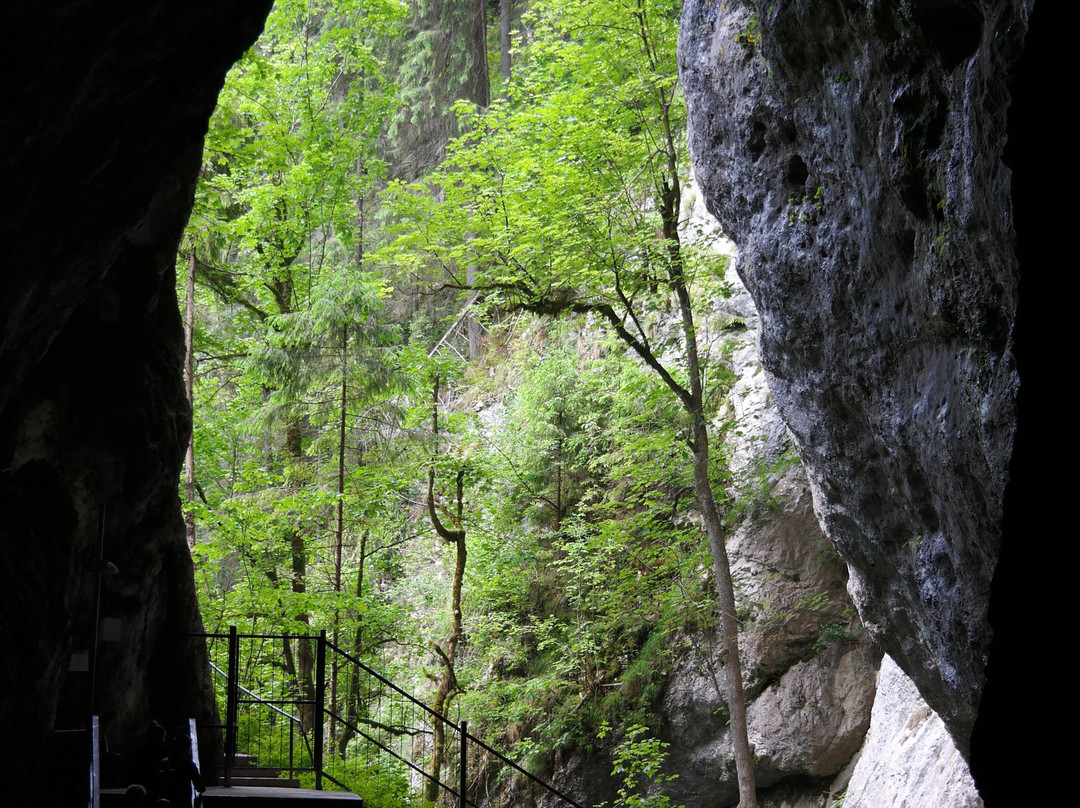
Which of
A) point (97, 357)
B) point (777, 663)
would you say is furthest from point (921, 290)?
point (777, 663)

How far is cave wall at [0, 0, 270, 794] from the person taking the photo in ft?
15.4

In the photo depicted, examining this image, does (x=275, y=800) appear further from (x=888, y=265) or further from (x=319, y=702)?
(x=888, y=265)

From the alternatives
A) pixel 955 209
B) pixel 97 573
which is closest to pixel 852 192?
pixel 955 209

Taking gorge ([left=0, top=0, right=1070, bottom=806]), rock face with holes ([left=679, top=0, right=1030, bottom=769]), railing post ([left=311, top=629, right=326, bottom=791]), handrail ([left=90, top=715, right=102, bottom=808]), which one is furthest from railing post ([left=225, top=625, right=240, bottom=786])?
rock face with holes ([left=679, top=0, right=1030, bottom=769])

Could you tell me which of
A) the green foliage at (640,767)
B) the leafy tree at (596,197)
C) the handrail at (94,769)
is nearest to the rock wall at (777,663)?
the green foliage at (640,767)

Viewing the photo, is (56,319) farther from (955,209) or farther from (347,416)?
(347,416)

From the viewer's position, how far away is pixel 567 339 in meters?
21.0

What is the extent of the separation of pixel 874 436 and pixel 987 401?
215 centimetres

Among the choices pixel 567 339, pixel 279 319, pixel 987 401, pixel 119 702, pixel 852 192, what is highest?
pixel 567 339

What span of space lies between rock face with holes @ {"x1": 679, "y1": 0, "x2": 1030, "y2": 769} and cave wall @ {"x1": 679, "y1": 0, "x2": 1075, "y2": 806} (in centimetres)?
2

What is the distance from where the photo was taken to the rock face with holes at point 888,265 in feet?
18.3

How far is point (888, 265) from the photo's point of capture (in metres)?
7.00

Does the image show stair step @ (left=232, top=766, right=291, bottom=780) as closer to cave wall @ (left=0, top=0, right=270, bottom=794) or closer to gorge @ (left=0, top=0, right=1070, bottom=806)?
cave wall @ (left=0, top=0, right=270, bottom=794)

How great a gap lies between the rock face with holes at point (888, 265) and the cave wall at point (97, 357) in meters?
4.56
